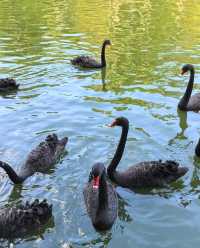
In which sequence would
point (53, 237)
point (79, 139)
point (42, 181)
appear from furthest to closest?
point (79, 139)
point (42, 181)
point (53, 237)

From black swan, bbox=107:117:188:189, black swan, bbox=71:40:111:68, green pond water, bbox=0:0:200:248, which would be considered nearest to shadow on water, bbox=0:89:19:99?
Result: green pond water, bbox=0:0:200:248

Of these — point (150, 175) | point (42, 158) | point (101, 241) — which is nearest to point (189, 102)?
point (150, 175)

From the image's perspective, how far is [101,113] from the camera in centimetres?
1005

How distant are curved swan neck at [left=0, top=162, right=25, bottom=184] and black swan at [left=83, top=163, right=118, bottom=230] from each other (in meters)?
1.12

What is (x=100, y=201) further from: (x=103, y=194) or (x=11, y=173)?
(x=11, y=173)

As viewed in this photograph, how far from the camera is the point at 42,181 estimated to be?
7543 millimetres

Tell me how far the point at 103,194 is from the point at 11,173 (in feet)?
5.33

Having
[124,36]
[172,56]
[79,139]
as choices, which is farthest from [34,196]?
[124,36]

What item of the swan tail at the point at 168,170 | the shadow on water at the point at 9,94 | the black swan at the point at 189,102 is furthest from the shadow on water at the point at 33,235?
the shadow on water at the point at 9,94

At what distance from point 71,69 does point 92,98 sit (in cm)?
232

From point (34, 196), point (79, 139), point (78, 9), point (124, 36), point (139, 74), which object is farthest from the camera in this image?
point (78, 9)

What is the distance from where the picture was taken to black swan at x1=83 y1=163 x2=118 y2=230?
6.02m

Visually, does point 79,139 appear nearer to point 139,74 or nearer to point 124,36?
point 139,74

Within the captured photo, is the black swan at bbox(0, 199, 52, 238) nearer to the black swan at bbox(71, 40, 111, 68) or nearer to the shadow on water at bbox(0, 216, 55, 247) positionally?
the shadow on water at bbox(0, 216, 55, 247)
